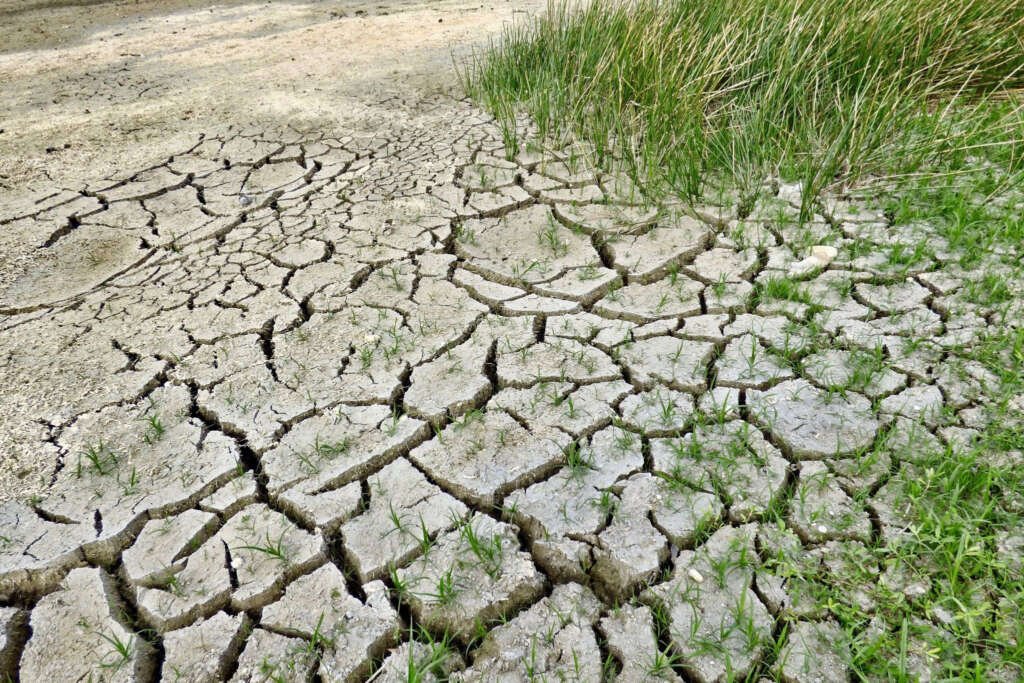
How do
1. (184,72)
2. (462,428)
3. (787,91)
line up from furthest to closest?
1. (184,72)
2. (787,91)
3. (462,428)

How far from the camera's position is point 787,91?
347 centimetres

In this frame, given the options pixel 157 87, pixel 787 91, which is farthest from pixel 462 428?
pixel 157 87

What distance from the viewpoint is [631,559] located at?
1.73m

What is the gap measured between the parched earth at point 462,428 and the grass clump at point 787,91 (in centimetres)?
25

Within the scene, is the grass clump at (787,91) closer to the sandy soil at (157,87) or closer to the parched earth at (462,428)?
the parched earth at (462,428)

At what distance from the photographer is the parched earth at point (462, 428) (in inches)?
64.2

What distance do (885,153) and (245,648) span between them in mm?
2960

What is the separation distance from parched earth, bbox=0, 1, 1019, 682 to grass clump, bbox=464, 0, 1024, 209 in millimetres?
251

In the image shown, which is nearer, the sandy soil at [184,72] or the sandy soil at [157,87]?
the sandy soil at [157,87]

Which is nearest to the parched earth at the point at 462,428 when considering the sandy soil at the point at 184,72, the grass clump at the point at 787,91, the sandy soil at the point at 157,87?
the sandy soil at the point at 157,87

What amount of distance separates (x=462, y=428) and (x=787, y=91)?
2.31 m

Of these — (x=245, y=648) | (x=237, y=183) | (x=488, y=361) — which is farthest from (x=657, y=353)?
(x=237, y=183)

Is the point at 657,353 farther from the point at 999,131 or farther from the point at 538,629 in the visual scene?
the point at 999,131

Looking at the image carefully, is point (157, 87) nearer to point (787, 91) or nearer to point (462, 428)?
point (787, 91)
